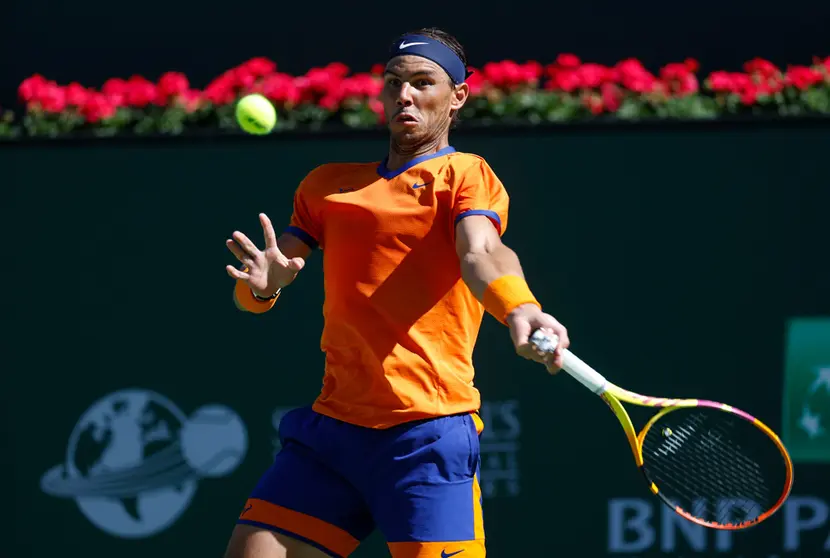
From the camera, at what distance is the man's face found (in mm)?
3377

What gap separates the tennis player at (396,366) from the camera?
3244 millimetres

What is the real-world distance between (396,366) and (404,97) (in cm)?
70

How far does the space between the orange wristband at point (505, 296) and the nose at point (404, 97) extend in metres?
0.63

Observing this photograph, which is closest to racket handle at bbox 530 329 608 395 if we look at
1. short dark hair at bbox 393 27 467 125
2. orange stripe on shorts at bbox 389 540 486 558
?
orange stripe on shorts at bbox 389 540 486 558

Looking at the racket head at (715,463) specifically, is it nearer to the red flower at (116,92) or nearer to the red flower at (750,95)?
the red flower at (750,95)

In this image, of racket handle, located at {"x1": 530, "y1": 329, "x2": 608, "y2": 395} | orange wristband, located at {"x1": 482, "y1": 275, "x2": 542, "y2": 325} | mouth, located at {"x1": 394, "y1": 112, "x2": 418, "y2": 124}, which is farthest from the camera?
mouth, located at {"x1": 394, "y1": 112, "x2": 418, "y2": 124}

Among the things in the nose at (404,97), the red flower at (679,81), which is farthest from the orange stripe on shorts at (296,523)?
the red flower at (679,81)

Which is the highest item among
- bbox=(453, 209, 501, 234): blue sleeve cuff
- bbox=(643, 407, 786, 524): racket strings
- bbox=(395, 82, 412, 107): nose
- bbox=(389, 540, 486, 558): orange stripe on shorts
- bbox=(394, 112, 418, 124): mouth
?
bbox=(395, 82, 412, 107): nose

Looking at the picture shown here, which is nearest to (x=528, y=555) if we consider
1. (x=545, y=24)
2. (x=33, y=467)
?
(x=33, y=467)

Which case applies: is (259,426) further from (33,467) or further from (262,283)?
(262,283)

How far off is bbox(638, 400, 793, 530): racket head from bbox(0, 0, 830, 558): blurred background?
0.16 meters

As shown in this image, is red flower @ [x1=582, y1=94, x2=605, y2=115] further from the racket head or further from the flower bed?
the racket head

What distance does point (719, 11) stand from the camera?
7.00 metres

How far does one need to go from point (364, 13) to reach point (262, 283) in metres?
4.03
